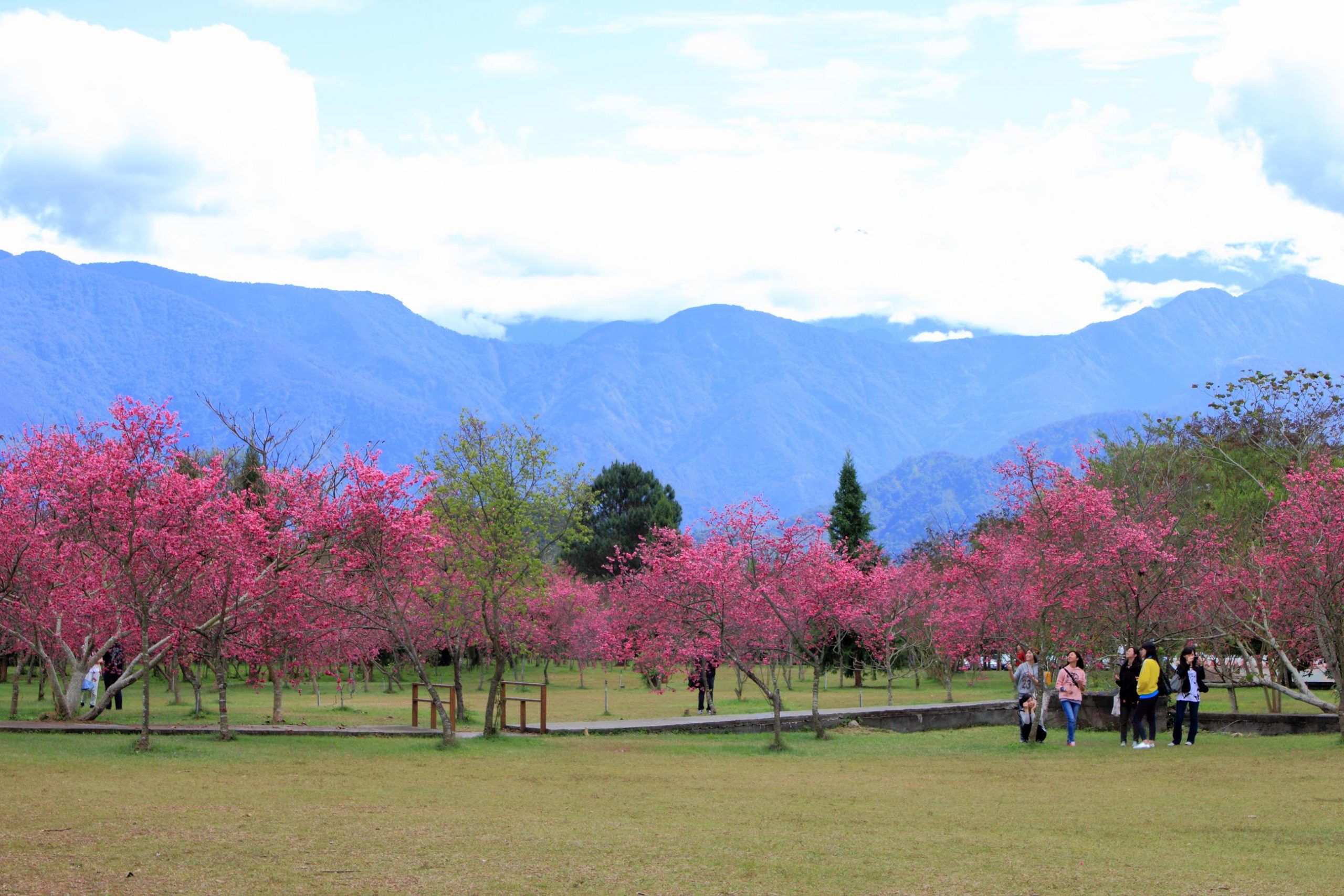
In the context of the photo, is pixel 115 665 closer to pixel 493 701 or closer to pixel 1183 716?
pixel 493 701

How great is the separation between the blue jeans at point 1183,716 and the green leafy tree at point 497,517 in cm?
1187

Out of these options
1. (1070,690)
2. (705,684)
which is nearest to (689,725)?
(705,684)

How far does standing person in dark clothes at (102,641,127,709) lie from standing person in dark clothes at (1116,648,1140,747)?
2094cm

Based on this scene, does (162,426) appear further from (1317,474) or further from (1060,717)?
(1317,474)

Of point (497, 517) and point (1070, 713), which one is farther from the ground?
point (497, 517)

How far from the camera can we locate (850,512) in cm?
7244

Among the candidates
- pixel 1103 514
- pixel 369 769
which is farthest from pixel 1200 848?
pixel 1103 514

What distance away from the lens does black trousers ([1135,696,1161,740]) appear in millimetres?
22062

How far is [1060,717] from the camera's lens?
27.7m

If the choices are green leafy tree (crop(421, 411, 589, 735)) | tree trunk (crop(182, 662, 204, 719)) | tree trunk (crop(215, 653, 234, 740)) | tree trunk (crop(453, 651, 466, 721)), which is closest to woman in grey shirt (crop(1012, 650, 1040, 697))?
green leafy tree (crop(421, 411, 589, 735))

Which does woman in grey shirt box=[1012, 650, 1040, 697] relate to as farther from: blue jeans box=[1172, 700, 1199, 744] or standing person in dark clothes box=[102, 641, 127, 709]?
standing person in dark clothes box=[102, 641, 127, 709]

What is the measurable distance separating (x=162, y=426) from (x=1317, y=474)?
22611mm

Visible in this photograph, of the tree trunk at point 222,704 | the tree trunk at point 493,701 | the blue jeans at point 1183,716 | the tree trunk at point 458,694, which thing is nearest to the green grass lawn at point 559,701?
the tree trunk at point 458,694

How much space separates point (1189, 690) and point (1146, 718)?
1.08m
